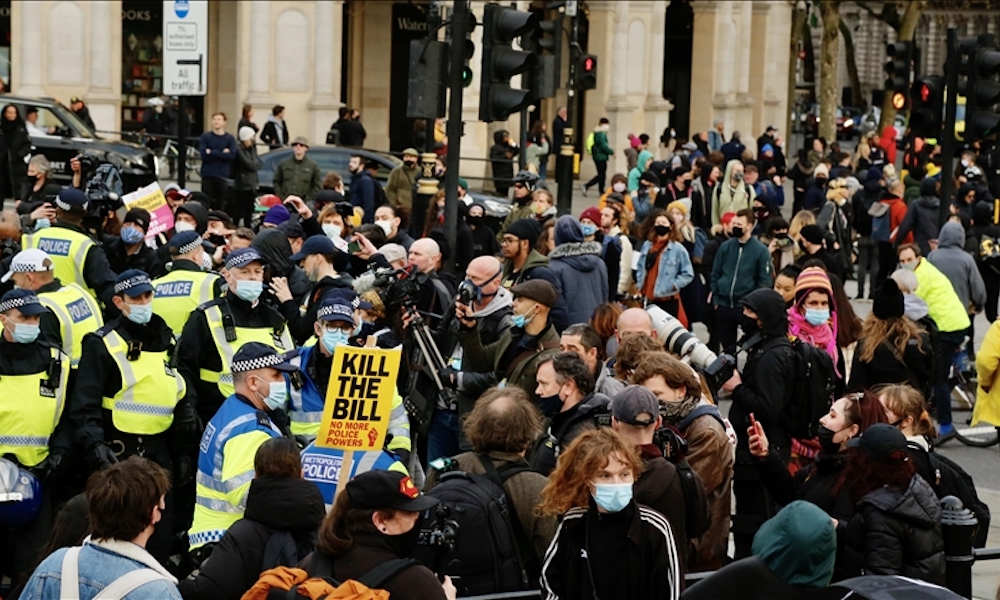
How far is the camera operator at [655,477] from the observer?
7020mm

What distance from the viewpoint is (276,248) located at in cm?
1263

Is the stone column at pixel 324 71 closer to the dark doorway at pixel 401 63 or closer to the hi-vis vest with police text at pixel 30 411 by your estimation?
the dark doorway at pixel 401 63

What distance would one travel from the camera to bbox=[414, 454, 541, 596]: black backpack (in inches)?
273

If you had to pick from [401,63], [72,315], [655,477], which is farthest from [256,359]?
[401,63]

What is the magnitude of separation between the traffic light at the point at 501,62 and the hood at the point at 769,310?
420 centimetres

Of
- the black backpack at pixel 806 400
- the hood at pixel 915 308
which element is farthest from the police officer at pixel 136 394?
the hood at pixel 915 308

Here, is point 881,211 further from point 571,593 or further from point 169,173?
point 571,593

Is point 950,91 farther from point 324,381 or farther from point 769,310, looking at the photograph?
point 324,381

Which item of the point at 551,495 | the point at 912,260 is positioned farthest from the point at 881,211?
the point at 551,495

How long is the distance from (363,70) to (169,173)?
11687mm

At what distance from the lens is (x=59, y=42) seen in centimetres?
3384

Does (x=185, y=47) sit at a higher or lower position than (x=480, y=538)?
higher

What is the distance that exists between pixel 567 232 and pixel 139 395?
4999 mm

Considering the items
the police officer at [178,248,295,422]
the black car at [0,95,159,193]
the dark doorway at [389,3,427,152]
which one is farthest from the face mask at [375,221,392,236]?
the dark doorway at [389,3,427,152]
